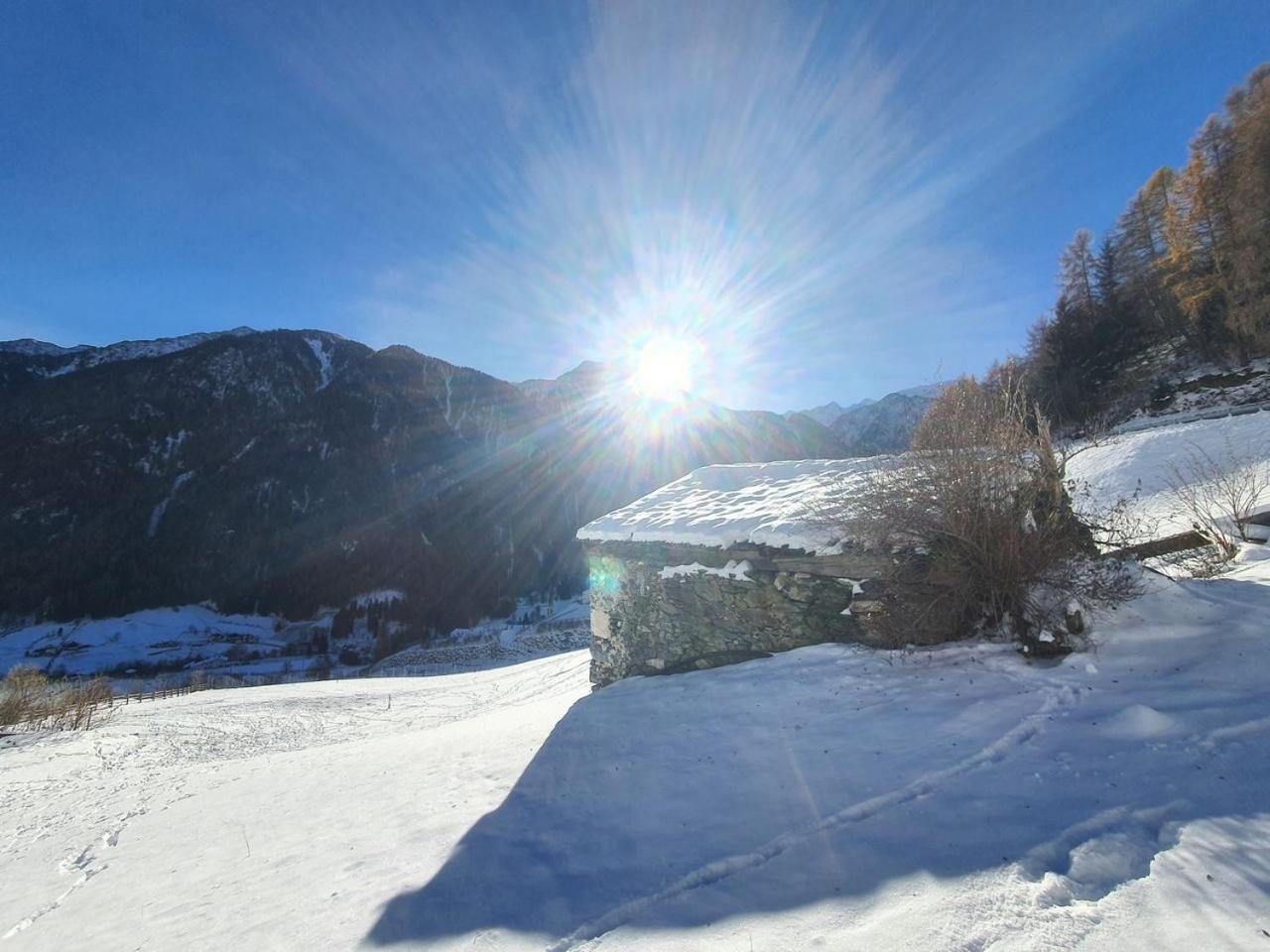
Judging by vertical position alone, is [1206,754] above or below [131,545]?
below

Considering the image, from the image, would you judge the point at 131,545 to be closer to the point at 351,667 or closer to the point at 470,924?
the point at 351,667

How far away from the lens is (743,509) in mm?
7492

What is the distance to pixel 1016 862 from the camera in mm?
2457

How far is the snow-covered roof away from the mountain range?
81.0 metres

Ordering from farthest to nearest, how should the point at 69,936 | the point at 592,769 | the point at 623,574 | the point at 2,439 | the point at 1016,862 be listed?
the point at 2,439, the point at 623,574, the point at 592,769, the point at 69,936, the point at 1016,862

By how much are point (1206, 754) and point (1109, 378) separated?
2970 cm

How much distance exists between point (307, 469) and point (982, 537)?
134865mm

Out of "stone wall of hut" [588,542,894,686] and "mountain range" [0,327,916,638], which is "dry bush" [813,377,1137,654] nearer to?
"stone wall of hut" [588,542,894,686]

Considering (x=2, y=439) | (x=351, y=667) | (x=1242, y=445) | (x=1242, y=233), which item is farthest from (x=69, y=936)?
(x=2, y=439)

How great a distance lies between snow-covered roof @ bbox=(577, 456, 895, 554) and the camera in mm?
6391

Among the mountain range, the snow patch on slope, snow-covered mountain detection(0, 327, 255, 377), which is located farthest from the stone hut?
snow-covered mountain detection(0, 327, 255, 377)

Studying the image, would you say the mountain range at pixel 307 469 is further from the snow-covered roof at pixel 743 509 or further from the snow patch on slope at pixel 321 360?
the snow-covered roof at pixel 743 509

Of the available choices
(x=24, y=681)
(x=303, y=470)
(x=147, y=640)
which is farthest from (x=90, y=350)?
(x=24, y=681)

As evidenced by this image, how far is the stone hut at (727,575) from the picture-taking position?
6035 millimetres
